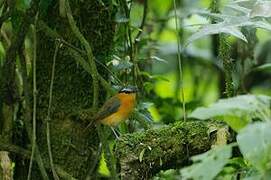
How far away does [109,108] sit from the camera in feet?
9.35

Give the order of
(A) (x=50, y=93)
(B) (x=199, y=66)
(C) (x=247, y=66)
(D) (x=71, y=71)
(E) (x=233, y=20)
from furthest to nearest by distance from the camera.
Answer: (B) (x=199, y=66) → (C) (x=247, y=66) → (D) (x=71, y=71) → (A) (x=50, y=93) → (E) (x=233, y=20)

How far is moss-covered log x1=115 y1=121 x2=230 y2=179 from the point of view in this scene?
234 cm

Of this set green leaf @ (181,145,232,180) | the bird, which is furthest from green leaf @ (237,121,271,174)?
the bird

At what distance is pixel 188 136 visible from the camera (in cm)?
241

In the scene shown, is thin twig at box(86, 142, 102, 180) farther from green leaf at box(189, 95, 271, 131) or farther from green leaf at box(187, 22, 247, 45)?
green leaf at box(189, 95, 271, 131)

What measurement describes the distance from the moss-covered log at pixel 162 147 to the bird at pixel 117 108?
1.13 ft

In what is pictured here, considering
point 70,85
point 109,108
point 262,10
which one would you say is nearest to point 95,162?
point 109,108

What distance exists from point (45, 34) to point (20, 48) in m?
0.14

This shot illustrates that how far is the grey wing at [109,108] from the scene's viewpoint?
9.03 ft

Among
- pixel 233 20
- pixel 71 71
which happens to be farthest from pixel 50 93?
pixel 233 20

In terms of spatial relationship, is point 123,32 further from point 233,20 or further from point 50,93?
point 233,20

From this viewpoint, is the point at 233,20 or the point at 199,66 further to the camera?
the point at 199,66

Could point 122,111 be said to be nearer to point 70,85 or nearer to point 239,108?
→ point 70,85

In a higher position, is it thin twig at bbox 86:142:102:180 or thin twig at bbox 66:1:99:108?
thin twig at bbox 66:1:99:108
